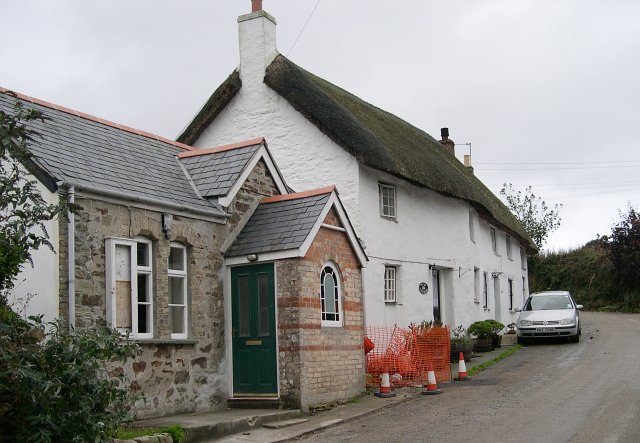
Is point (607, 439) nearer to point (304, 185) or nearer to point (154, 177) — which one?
point (154, 177)

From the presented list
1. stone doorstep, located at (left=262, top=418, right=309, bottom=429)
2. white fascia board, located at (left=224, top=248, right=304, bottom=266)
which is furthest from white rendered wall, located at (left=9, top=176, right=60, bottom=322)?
white fascia board, located at (left=224, top=248, right=304, bottom=266)

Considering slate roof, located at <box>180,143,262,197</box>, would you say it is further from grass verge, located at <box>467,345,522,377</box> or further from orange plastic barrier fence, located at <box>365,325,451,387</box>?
grass verge, located at <box>467,345,522,377</box>

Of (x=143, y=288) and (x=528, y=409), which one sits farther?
(x=528, y=409)

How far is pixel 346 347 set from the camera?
14906 millimetres

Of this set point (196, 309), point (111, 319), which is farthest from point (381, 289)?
point (111, 319)

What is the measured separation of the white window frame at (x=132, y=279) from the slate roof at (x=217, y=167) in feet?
6.91

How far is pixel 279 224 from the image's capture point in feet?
47.4

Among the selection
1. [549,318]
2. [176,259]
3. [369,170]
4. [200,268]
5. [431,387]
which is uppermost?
[369,170]

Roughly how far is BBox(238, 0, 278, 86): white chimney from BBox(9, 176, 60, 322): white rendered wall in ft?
38.0

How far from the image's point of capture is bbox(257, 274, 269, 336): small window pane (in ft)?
45.5

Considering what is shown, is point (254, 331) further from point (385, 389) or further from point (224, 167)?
point (224, 167)

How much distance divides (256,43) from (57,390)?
15.3 m

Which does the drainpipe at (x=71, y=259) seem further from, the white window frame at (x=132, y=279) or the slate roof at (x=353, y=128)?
the slate roof at (x=353, y=128)

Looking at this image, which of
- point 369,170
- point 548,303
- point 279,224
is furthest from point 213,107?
point 548,303
